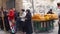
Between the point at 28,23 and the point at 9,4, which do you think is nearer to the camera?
the point at 28,23

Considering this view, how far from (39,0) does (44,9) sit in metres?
0.82

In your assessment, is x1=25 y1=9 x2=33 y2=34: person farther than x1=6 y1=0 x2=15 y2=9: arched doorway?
No

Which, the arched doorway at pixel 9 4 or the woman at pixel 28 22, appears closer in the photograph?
the woman at pixel 28 22

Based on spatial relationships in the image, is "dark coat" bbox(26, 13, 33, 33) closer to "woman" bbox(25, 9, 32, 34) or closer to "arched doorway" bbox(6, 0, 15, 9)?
"woman" bbox(25, 9, 32, 34)

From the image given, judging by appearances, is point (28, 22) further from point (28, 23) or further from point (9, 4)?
point (9, 4)

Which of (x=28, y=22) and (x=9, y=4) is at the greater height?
(x=9, y=4)

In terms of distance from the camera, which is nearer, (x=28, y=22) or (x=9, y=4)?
(x=28, y=22)

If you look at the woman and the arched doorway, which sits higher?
the arched doorway

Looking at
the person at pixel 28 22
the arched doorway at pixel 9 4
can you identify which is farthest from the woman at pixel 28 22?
the arched doorway at pixel 9 4

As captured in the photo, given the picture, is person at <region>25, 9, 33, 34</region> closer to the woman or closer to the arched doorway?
the woman

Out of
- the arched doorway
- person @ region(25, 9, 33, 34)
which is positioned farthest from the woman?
the arched doorway

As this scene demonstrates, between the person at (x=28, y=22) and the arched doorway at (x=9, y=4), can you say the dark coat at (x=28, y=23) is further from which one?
the arched doorway at (x=9, y=4)

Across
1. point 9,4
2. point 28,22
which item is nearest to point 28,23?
point 28,22

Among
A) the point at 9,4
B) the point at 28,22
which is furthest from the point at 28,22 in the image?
the point at 9,4
